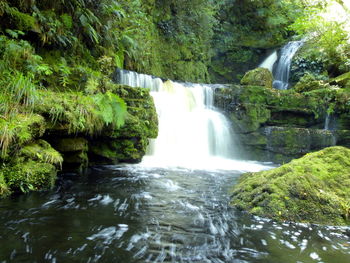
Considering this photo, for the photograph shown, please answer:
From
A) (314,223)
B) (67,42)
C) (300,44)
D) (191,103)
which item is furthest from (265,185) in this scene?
(300,44)

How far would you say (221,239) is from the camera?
3.17 metres

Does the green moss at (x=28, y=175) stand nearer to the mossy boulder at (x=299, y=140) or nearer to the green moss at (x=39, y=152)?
the green moss at (x=39, y=152)

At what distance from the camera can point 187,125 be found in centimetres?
1088

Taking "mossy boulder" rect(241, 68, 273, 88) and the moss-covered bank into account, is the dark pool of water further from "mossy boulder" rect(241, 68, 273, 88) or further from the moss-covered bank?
"mossy boulder" rect(241, 68, 273, 88)

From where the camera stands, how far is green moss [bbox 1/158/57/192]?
169 inches

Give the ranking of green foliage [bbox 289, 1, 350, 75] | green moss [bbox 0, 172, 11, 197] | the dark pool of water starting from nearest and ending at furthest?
1. the dark pool of water
2. green moss [bbox 0, 172, 11, 197]
3. green foliage [bbox 289, 1, 350, 75]

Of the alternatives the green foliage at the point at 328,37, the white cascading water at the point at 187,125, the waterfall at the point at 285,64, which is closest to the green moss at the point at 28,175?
the white cascading water at the point at 187,125

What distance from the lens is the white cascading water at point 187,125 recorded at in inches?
396

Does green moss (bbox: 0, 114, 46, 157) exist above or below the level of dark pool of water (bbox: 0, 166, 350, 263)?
above

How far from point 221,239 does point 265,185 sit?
149 cm

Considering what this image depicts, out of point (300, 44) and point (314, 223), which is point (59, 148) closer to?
point (314, 223)

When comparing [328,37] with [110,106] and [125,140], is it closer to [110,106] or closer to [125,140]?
[125,140]

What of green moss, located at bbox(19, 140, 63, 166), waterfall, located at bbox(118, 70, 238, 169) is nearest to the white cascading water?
waterfall, located at bbox(118, 70, 238, 169)

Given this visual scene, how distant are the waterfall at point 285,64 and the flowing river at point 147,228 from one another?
13367 millimetres
